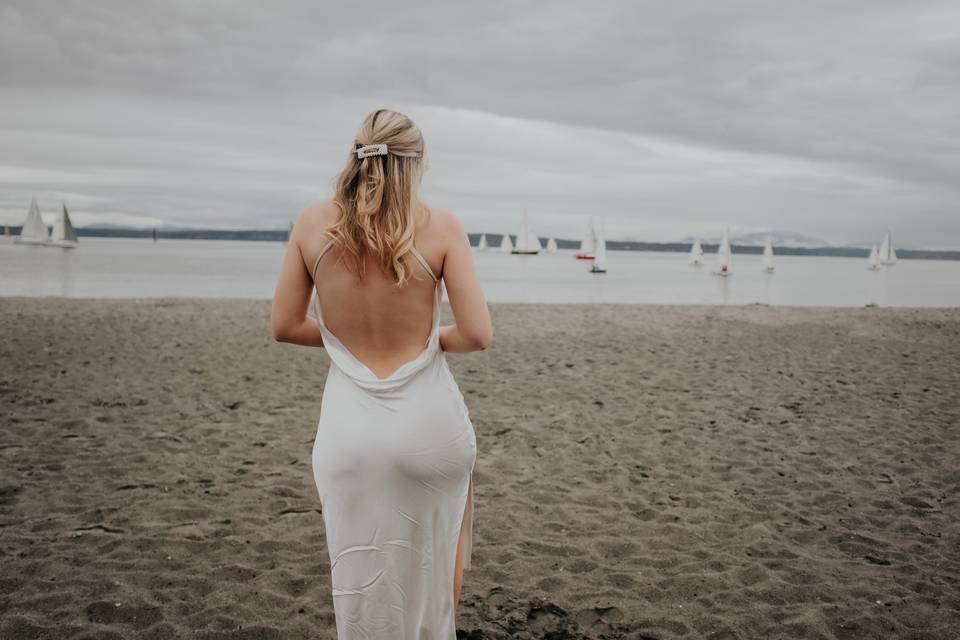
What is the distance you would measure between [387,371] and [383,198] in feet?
2.01

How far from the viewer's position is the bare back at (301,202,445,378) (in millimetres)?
2213

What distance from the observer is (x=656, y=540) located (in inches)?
191

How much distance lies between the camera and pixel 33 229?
220ft

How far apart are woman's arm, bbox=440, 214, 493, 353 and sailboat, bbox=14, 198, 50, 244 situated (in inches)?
3097

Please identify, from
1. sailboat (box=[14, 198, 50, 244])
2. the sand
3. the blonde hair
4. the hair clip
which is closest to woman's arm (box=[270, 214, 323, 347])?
the blonde hair

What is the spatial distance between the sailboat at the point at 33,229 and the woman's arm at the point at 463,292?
7866 centimetres

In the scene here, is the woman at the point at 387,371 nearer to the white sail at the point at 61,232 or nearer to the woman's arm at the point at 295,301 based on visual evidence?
the woman's arm at the point at 295,301

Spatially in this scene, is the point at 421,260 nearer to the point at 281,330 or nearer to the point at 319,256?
the point at 319,256

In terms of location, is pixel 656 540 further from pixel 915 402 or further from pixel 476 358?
pixel 476 358

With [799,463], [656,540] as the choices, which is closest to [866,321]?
[799,463]

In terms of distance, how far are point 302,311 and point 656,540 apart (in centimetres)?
353

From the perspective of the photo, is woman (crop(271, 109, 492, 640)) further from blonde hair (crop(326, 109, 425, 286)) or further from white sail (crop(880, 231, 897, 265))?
white sail (crop(880, 231, 897, 265))

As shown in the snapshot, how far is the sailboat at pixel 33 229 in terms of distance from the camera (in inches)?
2628

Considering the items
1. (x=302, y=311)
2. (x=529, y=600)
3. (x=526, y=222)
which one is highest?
(x=526, y=222)
